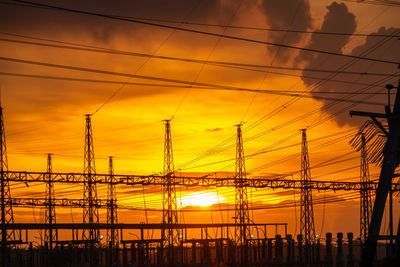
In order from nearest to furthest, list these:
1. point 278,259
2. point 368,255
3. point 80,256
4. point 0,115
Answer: point 368,255, point 0,115, point 278,259, point 80,256

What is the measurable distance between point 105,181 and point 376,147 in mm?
36545

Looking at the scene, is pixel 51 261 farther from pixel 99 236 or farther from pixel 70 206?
pixel 70 206

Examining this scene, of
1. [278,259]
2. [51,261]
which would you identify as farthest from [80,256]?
[278,259]

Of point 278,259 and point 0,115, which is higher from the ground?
point 0,115

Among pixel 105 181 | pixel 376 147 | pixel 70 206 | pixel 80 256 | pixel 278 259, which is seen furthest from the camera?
pixel 70 206

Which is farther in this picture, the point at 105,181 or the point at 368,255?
the point at 105,181

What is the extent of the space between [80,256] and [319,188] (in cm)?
2503

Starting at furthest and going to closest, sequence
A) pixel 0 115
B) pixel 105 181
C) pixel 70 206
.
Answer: pixel 70 206
pixel 105 181
pixel 0 115

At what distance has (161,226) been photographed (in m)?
55.8

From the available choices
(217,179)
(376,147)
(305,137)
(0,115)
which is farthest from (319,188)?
→ (376,147)

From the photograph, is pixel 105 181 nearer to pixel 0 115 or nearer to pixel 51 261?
pixel 51 261

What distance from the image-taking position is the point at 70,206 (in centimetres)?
7288

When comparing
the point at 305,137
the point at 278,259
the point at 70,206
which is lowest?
the point at 278,259

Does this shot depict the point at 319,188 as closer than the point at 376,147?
No
